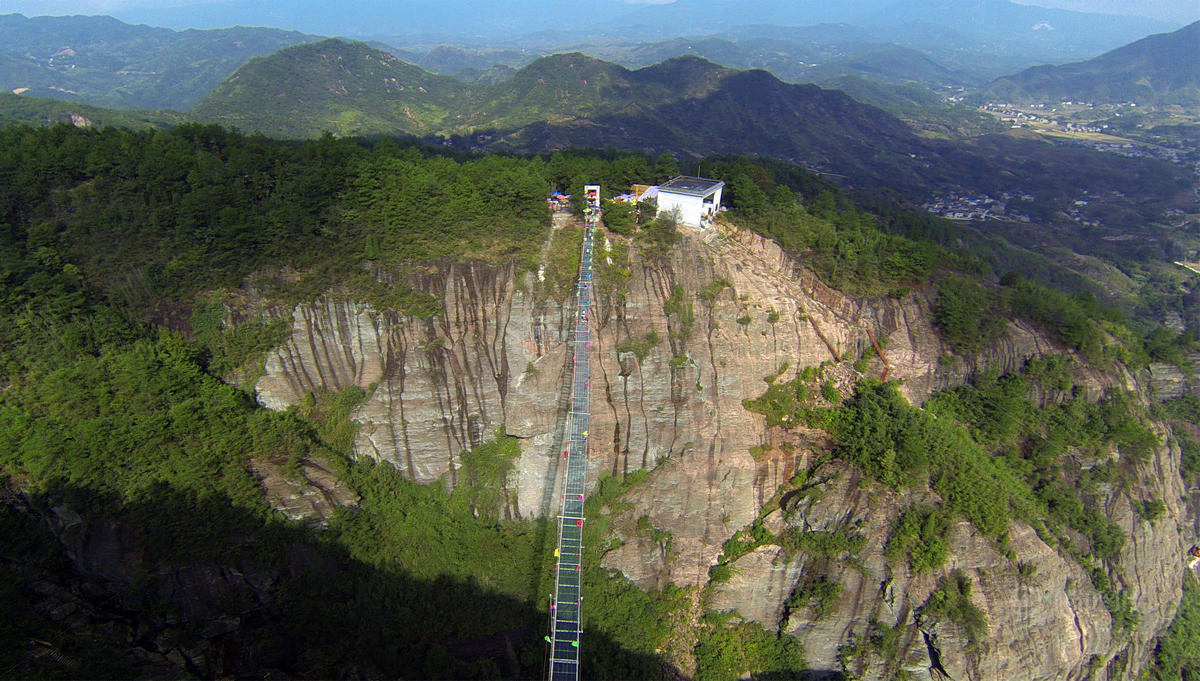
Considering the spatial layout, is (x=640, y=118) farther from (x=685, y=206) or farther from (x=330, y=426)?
(x=330, y=426)

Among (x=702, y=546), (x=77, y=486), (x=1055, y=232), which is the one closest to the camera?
(x=77, y=486)

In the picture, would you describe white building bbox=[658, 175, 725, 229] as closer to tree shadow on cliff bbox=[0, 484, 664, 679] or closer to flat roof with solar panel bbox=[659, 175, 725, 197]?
flat roof with solar panel bbox=[659, 175, 725, 197]

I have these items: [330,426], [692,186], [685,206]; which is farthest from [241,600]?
[692,186]

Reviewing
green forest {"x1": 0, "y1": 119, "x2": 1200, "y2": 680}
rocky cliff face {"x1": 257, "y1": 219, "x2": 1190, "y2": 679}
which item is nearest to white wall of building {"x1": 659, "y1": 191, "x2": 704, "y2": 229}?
rocky cliff face {"x1": 257, "y1": 219, "x2": 1190, "y2": 679}

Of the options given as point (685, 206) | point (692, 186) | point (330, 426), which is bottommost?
point (330, 426)

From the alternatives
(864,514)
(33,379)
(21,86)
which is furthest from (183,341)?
(21,86)

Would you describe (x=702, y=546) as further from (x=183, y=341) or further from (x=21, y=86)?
(x=21, y=86)
